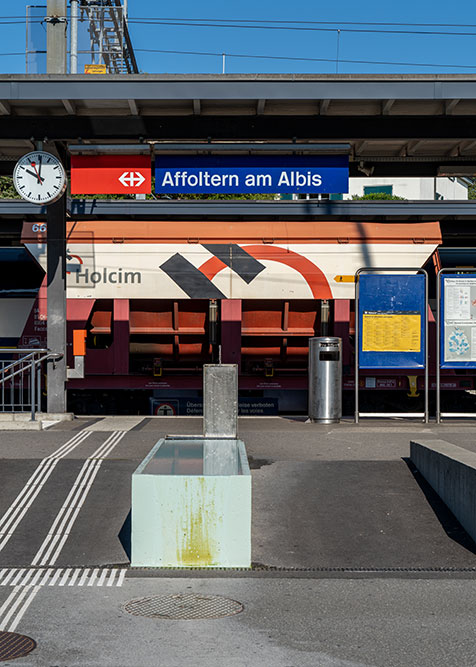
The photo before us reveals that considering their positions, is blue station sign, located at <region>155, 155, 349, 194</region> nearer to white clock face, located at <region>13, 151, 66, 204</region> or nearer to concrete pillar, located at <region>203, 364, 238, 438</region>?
white clock face, located at <region>13, 151, 66, 204</region>

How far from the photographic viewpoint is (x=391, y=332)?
13.5m

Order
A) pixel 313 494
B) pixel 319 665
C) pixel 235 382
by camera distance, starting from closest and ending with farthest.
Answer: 1. pixel 319 665
2. pixel 313 494
3. pixel 235 382

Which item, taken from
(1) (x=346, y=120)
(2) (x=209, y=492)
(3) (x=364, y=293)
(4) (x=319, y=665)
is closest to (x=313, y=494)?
(2) (x=209, y=492)

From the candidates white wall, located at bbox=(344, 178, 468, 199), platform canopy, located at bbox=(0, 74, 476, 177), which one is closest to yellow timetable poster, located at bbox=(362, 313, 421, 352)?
platform canopy, located at bbox=(0, 74, 476, 177)

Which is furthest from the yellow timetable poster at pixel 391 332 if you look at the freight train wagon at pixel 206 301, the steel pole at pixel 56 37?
→ the steel pole at pixel 56 37

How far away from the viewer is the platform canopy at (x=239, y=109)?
12117 mm

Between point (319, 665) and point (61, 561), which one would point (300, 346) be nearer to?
point (61, 561)

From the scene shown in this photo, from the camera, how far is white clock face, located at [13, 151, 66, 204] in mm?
12969

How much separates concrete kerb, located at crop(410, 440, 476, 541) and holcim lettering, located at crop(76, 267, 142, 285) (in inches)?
339

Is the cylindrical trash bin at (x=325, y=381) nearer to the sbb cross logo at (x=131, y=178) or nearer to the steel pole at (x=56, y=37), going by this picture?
the sbb cross logo at (x=131, y=178)

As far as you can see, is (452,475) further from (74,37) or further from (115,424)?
(74,37)

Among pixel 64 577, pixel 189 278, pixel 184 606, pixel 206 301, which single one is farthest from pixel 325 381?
pixel 184 606

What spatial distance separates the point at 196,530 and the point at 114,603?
43.4 inches

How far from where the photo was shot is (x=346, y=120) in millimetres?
12961
